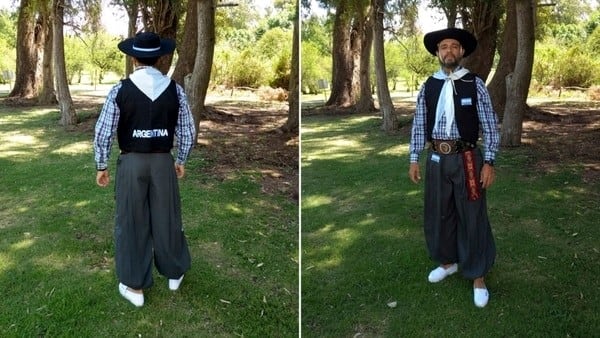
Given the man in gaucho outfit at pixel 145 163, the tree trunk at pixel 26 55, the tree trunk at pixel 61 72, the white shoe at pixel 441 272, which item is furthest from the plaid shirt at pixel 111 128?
the tree trunk at pixel 26 55

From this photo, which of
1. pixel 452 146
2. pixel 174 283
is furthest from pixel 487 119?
pixel 174 283

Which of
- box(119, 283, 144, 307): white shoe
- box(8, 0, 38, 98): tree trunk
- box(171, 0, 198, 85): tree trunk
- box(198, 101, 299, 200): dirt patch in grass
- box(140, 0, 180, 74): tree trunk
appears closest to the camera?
box(119, 283, 144, 307): white shoe

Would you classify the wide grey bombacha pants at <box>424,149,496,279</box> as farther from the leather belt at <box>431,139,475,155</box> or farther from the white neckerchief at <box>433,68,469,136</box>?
the white neckerchief at <box>433,68,469,136</box>

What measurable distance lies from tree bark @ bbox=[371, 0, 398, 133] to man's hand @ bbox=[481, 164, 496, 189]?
1.22 ft

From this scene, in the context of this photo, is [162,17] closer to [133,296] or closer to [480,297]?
[133,296]

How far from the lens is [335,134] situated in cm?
206

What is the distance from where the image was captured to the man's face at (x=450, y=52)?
69.9 inches

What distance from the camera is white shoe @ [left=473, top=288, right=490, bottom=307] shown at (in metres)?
1.86

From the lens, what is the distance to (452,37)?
1759 mm

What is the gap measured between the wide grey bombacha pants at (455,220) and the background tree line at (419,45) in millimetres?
256

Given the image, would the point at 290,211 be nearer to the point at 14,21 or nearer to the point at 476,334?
the point at 476,334

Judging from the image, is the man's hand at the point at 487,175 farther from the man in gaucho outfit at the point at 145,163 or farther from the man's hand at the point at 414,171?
the man in gaucho outfit at the point at 145,163

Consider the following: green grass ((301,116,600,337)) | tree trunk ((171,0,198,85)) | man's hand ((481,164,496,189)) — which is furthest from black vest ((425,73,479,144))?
tree trunk ((171,0,198,85))

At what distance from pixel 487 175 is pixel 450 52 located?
47 centimetres
